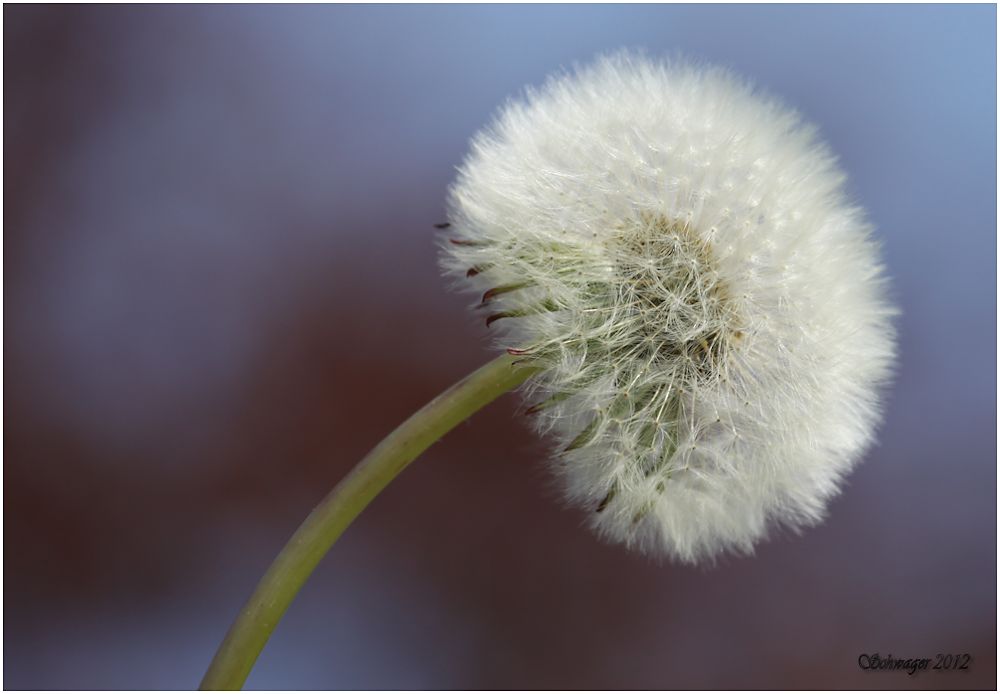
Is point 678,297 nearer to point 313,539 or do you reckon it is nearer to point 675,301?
point 675,301

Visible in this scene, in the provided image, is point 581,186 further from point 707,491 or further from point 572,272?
point 707,491

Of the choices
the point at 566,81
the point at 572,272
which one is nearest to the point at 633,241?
the point at 572,272
